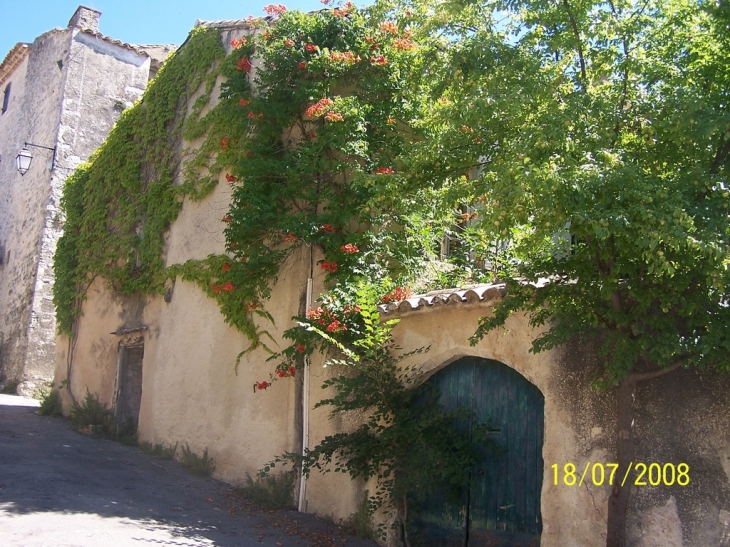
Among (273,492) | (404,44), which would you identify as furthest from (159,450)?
(404,44)

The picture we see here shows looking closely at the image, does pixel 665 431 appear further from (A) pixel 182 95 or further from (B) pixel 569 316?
(A) pixel 182 95

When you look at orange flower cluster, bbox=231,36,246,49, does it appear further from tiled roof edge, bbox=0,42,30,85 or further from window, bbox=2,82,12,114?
window, bbox=2,82,12,114

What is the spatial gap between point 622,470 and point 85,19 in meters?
17.1

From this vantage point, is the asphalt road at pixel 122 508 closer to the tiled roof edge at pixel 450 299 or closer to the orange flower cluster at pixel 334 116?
the tiled roof edge at pixel 450 299

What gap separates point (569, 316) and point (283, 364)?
3793 millimetres

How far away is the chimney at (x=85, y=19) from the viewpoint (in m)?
17.8

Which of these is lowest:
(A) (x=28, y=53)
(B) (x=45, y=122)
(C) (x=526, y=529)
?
(C) (x=526, y=529)

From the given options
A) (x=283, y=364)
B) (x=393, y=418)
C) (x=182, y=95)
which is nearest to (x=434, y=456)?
(x=393, y=418)

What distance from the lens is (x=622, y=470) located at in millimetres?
5219

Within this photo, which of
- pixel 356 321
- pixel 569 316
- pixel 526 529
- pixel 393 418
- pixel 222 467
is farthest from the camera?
pixel 222 467

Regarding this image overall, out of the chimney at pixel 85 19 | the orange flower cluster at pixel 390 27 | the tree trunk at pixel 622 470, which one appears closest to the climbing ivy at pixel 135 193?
the orange flower cluster at pixel 390 27

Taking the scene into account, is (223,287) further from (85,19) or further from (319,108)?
(85,19)

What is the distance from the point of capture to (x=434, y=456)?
6.48 meters

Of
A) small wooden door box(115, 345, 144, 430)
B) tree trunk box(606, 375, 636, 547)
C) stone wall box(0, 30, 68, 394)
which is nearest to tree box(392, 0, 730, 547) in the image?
tree trunk box(606, 375, 636, 547)
